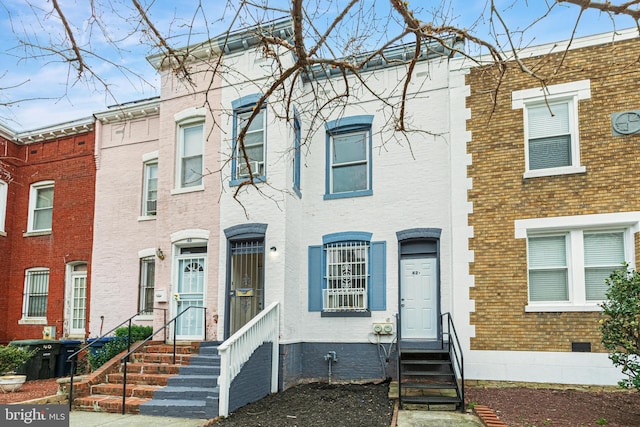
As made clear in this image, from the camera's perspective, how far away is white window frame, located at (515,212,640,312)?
1015 cm

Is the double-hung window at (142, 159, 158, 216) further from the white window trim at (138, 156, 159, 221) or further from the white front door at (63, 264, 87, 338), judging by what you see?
the white front door at (63, 264, 87, 338)

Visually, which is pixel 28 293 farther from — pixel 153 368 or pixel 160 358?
pixel 153 368

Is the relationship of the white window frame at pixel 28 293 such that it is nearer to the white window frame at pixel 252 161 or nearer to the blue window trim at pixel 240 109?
the blue window trim at pixel 240 109

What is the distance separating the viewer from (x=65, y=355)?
1396 cm

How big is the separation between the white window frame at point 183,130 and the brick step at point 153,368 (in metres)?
4.06

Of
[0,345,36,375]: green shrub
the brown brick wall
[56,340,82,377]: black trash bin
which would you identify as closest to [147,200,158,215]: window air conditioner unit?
[56,340,82,377]: black trash bin

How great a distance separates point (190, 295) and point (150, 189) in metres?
3.62

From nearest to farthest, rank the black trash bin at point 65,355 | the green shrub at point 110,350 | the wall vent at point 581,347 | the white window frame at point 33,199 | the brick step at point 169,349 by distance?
the wall vent at point 581,347 < the brick step at point 169,349 < the green shrub at point 110,350 < the black trash bin at point 65,355 < the white window frame at point 33,199

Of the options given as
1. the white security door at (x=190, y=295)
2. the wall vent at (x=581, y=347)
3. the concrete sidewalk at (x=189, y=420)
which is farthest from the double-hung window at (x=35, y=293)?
the wall vent at (x=581, y=347)

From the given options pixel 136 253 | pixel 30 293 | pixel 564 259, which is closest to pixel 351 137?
pixel 564 259

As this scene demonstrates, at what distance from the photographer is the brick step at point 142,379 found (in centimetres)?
1029

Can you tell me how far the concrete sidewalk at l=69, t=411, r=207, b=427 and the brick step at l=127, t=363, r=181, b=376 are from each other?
139cm

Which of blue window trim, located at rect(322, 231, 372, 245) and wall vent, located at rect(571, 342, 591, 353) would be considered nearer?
wall vent, located at rect(571, 342, 591, 353)

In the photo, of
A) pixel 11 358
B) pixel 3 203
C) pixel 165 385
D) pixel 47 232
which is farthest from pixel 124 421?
pixel 3 203
